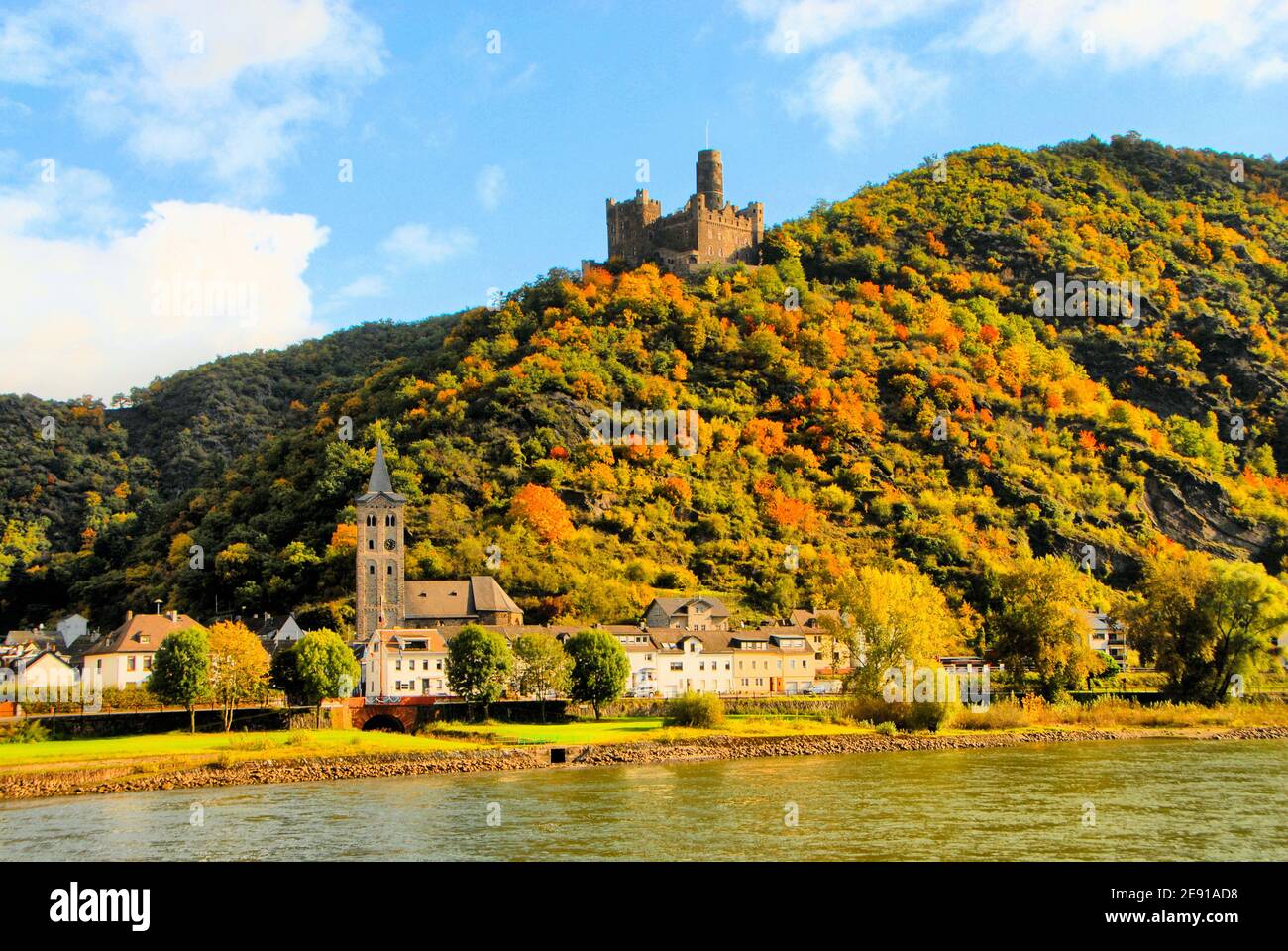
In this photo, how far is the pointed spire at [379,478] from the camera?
110000 mm

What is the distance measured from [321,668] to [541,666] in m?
14.0

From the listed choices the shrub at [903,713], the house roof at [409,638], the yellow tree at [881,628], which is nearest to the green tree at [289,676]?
the house roof at [409,638]

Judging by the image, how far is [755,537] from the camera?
405 feet

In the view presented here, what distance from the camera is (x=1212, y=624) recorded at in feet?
286

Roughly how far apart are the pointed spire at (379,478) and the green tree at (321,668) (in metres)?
33.6

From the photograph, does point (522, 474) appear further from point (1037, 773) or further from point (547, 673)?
point (1037, 773)

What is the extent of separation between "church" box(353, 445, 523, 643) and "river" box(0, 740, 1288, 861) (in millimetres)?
41282

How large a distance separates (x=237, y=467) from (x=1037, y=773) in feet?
351

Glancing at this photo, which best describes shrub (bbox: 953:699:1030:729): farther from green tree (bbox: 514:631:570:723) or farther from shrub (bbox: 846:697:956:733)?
green tree (bbox: 514:631:570:723)

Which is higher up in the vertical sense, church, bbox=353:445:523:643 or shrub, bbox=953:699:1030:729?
church, bbox=353:445:523:643

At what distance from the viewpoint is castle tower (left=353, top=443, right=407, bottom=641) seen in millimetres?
102000

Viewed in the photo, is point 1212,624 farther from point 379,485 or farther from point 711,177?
point 711,177

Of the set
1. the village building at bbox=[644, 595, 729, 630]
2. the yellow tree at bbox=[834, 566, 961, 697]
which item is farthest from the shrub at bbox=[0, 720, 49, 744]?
the village building at bbox=[644, 595, 729, 630]

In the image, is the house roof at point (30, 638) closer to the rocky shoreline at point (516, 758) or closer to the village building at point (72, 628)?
the village building at point (72, 628)
